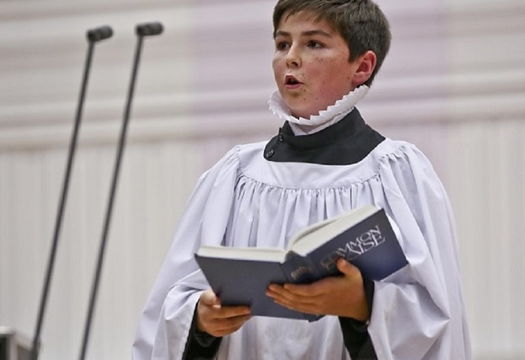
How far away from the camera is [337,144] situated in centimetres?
277

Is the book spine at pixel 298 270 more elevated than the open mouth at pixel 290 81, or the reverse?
the open mouth at pixel 290 81

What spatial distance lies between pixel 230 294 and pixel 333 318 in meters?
0.27

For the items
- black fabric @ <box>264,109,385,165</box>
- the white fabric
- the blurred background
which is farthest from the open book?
the blurred background

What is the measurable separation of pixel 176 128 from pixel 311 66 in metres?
2.15

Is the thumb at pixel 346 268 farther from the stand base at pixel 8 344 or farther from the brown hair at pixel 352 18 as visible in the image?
the stand base at pixel 8 344

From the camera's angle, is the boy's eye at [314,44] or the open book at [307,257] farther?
the boy's eye at [314,44]

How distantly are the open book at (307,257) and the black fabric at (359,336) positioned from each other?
0.05m

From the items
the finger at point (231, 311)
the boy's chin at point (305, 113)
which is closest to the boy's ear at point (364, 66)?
the boy's chin at point (305, 113)

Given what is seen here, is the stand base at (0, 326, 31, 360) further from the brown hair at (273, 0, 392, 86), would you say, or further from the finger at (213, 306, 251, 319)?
the brown hair at (273, 0, 392, 86)

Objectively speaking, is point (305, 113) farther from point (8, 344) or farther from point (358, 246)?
point (8, 344)

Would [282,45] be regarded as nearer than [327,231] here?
No

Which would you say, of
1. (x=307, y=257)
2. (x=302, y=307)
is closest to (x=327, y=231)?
(x=307, y=257)

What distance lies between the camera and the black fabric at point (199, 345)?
267 centimetres

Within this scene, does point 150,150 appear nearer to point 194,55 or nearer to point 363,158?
point 194,55
